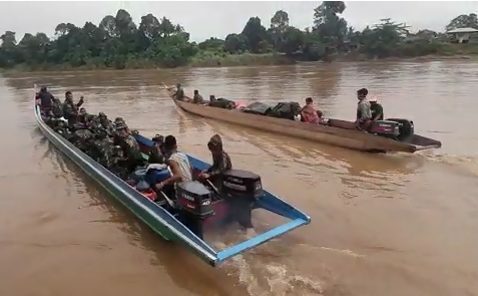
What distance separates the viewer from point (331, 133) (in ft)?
36.4

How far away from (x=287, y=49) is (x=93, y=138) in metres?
50.3

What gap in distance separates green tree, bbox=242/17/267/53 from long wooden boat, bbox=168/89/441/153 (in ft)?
168

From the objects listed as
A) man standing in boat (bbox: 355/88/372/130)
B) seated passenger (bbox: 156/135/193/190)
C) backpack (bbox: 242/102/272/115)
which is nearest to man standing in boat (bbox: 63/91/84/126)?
backpack (bbox: 242/102/272/115)

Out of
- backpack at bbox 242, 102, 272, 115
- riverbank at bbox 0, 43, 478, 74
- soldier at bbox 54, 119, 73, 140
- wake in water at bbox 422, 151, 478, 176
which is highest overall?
riverbank at bbox 0, 43, 478, 74

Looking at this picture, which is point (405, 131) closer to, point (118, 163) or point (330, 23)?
point (118, 163)

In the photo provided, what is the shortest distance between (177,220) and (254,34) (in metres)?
61.9

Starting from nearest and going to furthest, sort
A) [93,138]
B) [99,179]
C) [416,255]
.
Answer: [416,255], [99,179], [93,138]

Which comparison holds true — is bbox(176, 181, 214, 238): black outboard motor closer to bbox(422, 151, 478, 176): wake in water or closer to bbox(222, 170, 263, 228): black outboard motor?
bbox(222, 170, 263, 228): black outboard motor

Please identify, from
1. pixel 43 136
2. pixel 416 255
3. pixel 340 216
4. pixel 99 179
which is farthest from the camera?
pixel 43 136

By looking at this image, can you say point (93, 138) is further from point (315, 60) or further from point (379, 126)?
point (315, 60)

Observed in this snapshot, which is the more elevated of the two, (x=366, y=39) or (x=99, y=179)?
(x=366, y=39)

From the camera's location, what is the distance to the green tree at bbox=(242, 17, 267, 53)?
64625mm

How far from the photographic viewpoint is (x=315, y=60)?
5656cm

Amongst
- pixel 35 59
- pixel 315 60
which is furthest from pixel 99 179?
pixel 35 59
